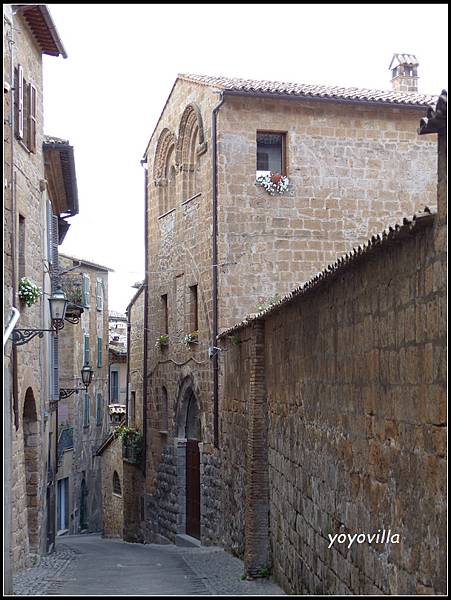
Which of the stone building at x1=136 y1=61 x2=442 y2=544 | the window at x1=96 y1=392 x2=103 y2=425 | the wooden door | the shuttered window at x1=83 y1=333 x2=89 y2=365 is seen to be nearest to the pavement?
the stone building at x1=136 y1=61 x2=442 y2=544

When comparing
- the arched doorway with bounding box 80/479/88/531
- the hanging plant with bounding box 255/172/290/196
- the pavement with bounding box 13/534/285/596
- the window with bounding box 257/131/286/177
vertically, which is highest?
the window with bounding box 257/131/286/177

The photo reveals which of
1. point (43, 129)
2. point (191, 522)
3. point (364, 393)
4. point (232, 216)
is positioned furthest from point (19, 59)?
point (191, 522)

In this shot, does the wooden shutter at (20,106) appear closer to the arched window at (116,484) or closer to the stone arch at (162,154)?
the stone arch at (162,154)

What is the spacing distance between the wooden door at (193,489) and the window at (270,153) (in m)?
6.51

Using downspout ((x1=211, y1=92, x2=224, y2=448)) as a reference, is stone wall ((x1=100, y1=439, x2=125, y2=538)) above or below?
below

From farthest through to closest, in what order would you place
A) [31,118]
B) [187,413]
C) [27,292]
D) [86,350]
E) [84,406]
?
[86,350] < [84,406] < [187,413] < [31,118] < [27,292]

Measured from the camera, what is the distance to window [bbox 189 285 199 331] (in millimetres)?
20469

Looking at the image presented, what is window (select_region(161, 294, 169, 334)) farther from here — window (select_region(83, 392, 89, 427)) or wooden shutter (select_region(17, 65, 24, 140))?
window (select_region(83, 392, 89, 427))

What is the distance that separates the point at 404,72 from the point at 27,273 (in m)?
13.6

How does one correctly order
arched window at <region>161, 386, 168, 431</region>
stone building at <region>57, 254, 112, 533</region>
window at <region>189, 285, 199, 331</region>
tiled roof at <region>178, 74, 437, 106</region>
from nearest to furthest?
tiled roof at <region>178, 74, 437, 106</region>, window at <region>189, 285, 199, 331</region>, arched window at <region>161, 386, 168, 431</region>, stone building at <region>57, 254, 112, 533</region>

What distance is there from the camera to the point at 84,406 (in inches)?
1460

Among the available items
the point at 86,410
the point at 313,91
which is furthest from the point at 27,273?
the point at 86,410

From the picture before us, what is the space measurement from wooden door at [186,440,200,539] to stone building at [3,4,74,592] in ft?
10.7

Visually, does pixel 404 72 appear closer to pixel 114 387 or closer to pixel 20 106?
pixel 20 106
